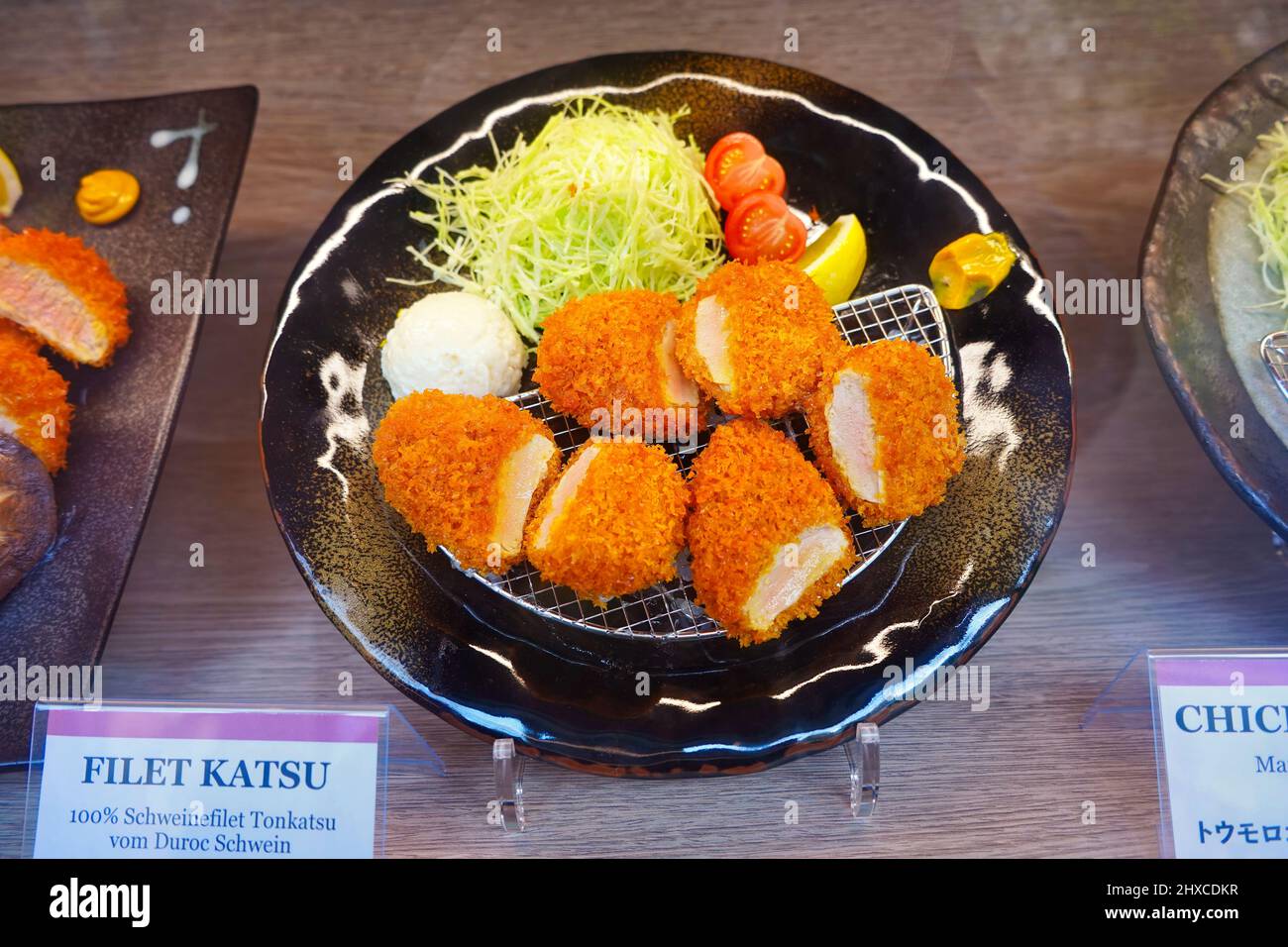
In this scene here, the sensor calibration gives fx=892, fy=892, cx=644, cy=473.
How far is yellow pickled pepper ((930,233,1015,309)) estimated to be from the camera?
9.36 ft

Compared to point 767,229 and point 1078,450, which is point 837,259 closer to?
point 767,229

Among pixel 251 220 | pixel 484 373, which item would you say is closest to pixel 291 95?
pixel 251 220

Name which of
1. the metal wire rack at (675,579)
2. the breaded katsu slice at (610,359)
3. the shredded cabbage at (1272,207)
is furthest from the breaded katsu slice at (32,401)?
the shredded cabbage at (1272,207)

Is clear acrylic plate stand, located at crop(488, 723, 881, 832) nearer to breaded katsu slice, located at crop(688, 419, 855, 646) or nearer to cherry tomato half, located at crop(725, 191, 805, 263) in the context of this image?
breaded katsu slice, located at crop(688, 419, 855, 646)

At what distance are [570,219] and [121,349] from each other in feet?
5.08

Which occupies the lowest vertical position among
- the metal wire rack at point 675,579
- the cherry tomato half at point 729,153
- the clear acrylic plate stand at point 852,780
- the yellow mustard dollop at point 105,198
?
the clear acrylic plate stand at point 852,780

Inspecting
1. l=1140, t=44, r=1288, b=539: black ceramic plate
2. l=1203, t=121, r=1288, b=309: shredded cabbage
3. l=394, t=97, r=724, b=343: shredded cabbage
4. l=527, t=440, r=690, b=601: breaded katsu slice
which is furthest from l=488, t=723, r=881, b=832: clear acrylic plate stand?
l=1203, t=121, r=1288, b=309: shredded cabbage

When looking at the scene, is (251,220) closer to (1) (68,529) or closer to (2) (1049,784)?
(1) (68,529)

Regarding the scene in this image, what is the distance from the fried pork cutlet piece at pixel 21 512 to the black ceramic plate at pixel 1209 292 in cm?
332

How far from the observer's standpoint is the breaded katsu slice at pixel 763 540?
2414 mm

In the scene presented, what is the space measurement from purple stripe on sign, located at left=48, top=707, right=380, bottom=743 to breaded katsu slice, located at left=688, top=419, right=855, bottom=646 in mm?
963

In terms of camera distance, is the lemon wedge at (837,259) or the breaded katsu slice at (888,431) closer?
the breaded katsu slice at (888,431)

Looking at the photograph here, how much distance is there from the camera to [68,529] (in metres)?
2.75

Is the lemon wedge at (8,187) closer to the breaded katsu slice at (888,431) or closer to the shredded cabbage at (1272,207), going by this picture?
the breaded katsu slice at (888,431)
